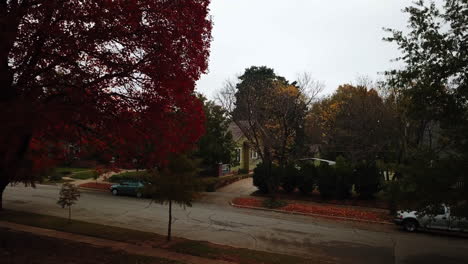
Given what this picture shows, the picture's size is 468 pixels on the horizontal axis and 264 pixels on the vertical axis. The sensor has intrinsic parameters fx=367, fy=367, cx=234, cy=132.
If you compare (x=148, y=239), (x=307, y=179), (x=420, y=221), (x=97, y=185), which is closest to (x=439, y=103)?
(x=420, y=221)

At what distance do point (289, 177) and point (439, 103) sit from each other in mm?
16561

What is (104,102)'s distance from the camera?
9727 mm

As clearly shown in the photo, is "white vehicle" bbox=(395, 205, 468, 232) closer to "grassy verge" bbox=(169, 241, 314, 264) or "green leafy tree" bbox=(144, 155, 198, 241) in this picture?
"grassy verge" bbox=(169, 241, 314, 264)

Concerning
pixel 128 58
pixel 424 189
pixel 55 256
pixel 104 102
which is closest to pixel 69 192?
pixel 55 256

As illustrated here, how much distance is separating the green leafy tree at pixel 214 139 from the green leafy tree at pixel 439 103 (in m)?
20.0

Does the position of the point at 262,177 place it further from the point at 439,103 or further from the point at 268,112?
the point at 439,103

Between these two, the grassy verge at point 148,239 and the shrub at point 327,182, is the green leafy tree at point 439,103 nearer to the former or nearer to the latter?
the grassy verge at point 148,239

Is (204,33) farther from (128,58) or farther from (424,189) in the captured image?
(424,189)

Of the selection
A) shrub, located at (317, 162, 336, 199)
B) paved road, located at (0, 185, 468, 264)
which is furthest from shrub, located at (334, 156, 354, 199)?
paved road, located at (0, 185, 468, 264)

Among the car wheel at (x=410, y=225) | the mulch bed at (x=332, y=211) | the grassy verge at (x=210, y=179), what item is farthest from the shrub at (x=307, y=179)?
the car wheel at (x=410, y=225)

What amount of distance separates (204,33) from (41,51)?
406cm

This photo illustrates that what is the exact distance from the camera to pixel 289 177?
28453 mm

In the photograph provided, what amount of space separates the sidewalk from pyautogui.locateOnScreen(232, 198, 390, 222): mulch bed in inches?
488

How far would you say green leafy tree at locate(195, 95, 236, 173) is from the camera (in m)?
32.2
